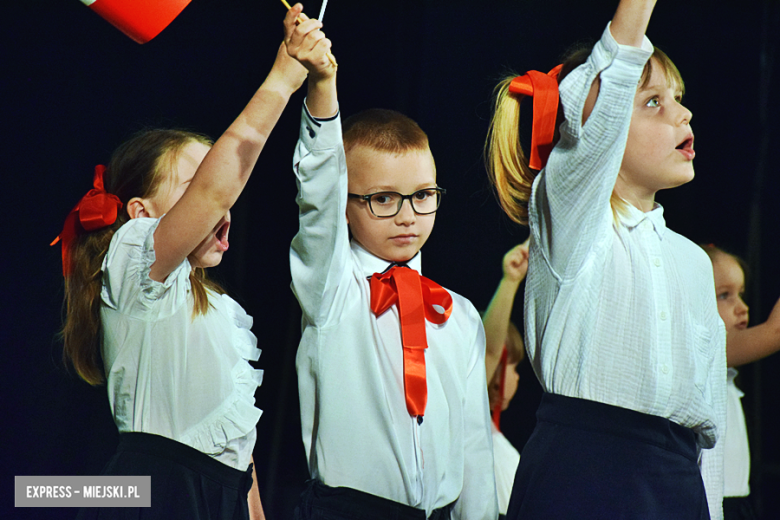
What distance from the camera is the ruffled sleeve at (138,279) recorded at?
61.4 inches

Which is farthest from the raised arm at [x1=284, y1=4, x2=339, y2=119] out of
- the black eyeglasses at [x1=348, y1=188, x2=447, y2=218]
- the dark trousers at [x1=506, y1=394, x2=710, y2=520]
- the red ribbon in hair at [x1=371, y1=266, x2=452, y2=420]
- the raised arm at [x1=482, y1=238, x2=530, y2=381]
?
the raised arm at [x1=482, y1=238, x2=530, y2=381]

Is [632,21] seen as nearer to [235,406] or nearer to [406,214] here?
[406,214]

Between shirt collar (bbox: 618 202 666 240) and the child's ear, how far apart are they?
98 cm

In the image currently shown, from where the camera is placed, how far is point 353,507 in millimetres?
1442

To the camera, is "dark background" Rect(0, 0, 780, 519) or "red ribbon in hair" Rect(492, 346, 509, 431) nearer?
"dark background" Rect(0, 0, 780, 519)

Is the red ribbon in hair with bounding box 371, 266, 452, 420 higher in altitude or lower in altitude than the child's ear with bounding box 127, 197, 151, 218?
lower

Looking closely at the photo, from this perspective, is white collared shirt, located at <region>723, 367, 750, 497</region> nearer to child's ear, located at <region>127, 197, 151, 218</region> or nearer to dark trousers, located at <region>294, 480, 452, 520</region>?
dark trousers, located at <region>294, 480, 452, 520</region>

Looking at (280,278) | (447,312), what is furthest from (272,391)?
(447,312)

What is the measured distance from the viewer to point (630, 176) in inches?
59.4

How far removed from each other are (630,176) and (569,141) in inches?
9.6

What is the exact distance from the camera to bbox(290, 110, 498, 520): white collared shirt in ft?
4.68

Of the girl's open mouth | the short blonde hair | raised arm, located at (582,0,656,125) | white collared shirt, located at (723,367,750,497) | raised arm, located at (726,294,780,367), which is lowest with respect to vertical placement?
white collared shirt, located at (723,367,750,497)

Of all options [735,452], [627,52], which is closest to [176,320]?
[627,52]

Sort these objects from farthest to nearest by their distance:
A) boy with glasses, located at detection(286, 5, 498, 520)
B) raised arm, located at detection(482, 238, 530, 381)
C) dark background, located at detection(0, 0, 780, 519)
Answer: raised arm, located at detection(482, 238, 530, 381) → dark background, located at detection(0, 0, 780, 519) → boy with glasses, located at detection(286, 5, 498, 520)
